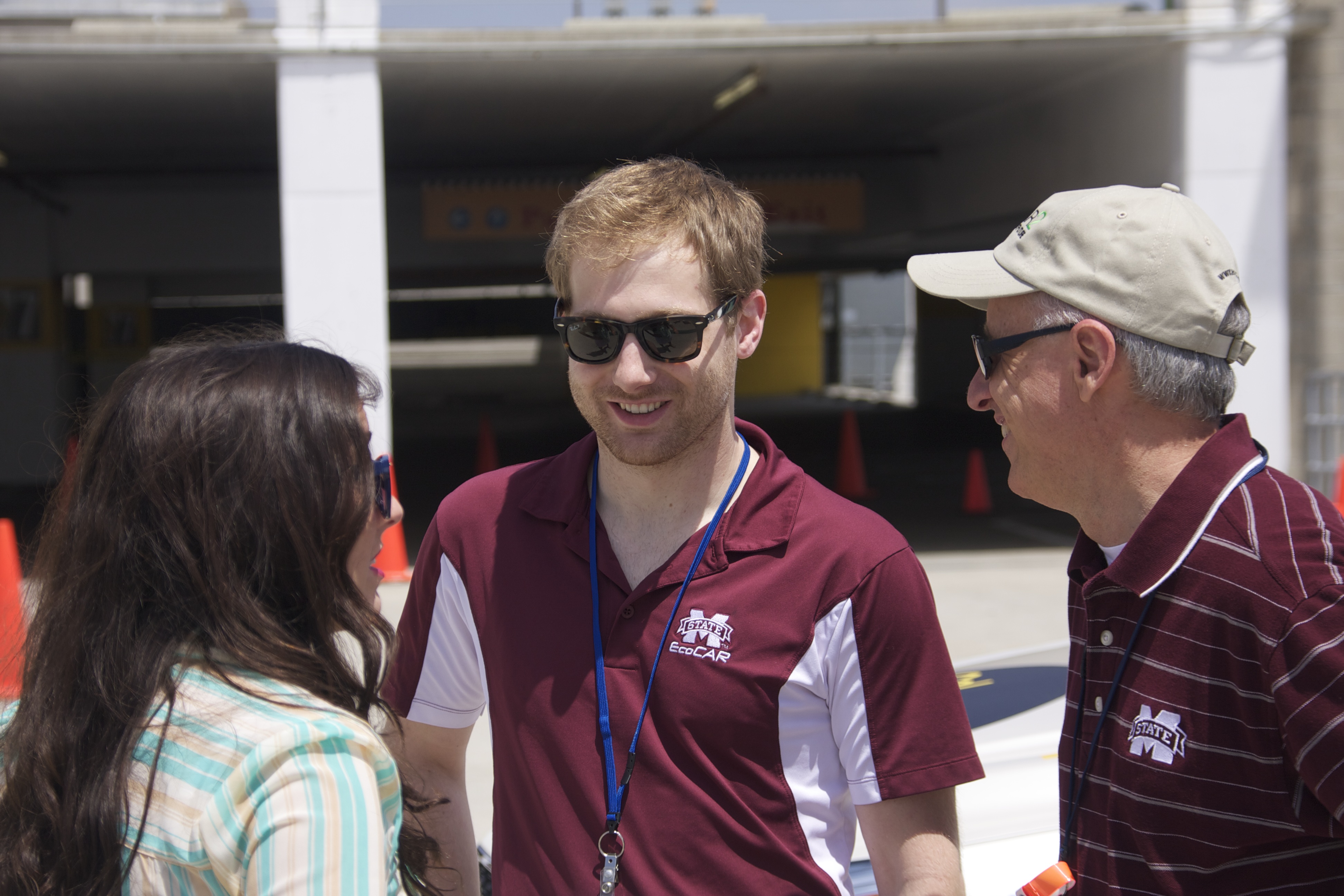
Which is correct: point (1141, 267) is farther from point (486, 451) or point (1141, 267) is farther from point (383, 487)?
point (486, 451)

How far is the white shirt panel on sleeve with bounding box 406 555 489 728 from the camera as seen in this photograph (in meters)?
2.10

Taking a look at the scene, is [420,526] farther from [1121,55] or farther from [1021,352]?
[1021,352]

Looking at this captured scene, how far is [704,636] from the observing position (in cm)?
181

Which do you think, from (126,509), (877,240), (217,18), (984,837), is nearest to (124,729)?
(126,509)

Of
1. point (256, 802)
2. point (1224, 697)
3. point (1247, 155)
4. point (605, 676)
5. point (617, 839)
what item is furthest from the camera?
point (1247, 155)

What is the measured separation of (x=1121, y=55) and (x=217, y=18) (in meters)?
7.49

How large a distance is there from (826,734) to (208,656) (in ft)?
3.24

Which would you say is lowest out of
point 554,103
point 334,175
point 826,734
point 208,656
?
point 826,734

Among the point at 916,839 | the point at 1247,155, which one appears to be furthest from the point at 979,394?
the point at 1247,155

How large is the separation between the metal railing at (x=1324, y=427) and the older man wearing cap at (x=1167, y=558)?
8.17m

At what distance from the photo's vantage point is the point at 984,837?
2639 mm

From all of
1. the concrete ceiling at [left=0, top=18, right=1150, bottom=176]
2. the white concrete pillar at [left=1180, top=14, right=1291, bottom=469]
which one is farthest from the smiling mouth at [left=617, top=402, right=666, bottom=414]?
the white concrete pillar at [left=1180, top=14, right=1291, bottom=469]

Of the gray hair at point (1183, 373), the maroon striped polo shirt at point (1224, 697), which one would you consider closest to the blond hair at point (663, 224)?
the gray hair at point (1183, 373)

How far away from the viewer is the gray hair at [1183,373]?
1.72 m
